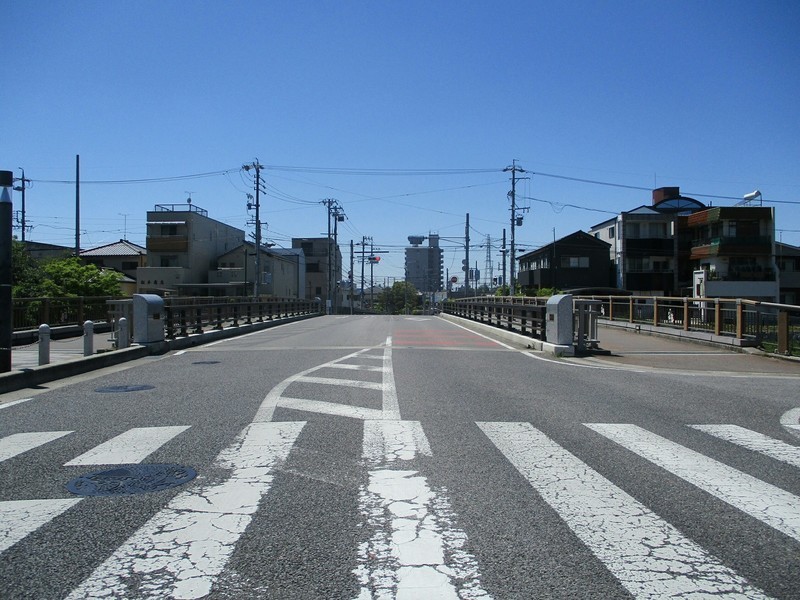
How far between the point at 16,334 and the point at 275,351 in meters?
9.56

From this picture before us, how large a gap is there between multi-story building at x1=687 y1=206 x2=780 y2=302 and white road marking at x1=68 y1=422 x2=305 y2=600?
171 feet

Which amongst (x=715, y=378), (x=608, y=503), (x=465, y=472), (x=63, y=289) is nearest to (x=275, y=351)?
(x=715, y=378)

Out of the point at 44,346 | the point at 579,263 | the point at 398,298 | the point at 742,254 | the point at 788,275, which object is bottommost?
the point at 44,346

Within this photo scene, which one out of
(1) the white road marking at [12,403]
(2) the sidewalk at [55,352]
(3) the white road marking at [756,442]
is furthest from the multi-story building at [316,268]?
(3) the white road marking at [756,442]

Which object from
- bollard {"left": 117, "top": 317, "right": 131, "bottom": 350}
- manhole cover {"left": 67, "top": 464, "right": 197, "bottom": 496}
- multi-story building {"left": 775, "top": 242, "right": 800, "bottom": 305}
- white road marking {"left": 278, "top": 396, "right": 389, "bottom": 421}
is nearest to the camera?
manhole cover {"left": 67, "top": 464, "right": 197, "bottom": 496}

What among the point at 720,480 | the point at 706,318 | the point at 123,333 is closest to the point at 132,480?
the point at 720,480

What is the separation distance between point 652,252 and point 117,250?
51824 mm

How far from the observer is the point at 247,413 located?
8.25 metres

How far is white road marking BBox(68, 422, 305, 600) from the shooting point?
11.5ft

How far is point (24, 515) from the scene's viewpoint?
4.55 meters

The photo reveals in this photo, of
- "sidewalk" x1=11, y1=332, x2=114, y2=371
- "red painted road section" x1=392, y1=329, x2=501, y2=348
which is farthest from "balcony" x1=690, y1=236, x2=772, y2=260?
"sidewalk" x1=11, y1=332, x2=114, y2=371

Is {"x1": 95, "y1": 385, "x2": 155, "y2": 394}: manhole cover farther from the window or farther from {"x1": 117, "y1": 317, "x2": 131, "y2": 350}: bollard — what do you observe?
the window

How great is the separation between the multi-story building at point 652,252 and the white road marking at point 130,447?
57.3 metres

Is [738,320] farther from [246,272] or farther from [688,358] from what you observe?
[246,272]
